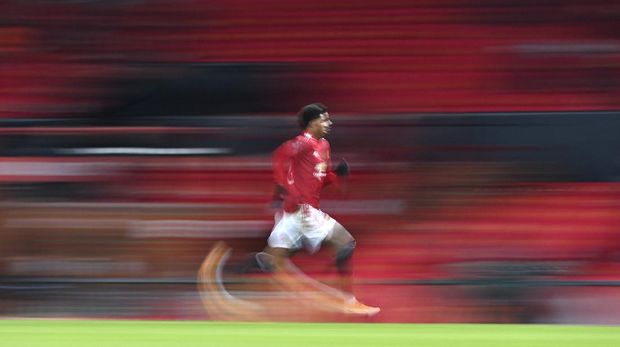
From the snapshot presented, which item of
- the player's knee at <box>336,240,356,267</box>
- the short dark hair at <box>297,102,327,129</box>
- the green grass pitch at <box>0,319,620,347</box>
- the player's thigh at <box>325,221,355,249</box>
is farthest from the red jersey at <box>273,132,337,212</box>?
the green grass pitch at <box>0,319,620,347</box>

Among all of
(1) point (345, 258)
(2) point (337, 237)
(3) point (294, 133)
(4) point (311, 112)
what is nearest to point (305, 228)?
(2) point (337, 237)

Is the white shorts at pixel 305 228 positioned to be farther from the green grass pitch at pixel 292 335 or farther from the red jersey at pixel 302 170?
the green grass pitch at pixel 292 335

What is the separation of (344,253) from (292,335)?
76cm

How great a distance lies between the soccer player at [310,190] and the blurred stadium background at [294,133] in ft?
4.06

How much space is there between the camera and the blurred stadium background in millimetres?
9164

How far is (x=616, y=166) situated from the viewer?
9133 millimetres

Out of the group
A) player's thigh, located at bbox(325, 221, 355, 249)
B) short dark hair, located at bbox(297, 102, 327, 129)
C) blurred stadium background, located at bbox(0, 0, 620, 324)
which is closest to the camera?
short dark hair, located at bbox(297, 102, 327, 129)

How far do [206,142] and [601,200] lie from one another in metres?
3.10

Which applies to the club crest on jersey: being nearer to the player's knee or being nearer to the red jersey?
the red jersey

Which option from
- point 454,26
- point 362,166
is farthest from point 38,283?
point 454,26

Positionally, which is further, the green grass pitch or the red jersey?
the red jersey

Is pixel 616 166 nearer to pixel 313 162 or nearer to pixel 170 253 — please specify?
pixel 313 162

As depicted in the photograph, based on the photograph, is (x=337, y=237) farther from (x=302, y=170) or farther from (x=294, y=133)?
(x=294, y=133)

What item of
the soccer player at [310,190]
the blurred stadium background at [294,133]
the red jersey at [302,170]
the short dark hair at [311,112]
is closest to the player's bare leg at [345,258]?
the soccer player at [310,190]
